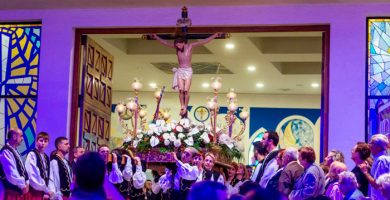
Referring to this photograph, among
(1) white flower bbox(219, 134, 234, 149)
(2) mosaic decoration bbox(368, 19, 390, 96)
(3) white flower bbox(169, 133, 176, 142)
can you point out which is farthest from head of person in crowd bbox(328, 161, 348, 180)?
(2) mosaic decoration bbox(368, 19, 390, 96)

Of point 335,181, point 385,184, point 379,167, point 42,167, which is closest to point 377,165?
point 379,167

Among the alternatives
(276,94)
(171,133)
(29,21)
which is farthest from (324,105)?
(276,94)

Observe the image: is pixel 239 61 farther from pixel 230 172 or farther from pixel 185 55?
pixel 230 172

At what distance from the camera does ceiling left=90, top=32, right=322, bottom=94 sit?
15336mm

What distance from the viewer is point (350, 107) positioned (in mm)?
11062

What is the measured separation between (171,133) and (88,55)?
2.54 meters

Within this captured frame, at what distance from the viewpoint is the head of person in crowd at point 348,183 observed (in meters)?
7.57

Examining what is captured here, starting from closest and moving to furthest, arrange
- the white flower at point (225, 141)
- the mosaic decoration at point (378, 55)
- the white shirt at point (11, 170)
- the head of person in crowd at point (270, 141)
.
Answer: the head of person in crowd at point (270, 141) < the white shirt at point (11, 170) < the white flower at point (225, 141) < the mosaic decoration at point (378, 55)

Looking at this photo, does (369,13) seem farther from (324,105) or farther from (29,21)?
(29,21)

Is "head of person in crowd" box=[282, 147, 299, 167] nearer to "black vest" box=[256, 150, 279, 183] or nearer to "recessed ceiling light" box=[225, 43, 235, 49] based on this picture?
"black vest" box=[256, 150, 279, 183]

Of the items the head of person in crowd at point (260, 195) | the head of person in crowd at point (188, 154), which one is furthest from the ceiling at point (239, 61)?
the head of person in crowd at point (260, 195)

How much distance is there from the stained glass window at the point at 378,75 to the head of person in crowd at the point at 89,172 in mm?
7454

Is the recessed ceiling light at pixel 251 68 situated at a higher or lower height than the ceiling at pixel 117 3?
lower

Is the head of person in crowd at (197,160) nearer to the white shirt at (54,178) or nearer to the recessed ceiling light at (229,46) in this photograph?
the white shirt at (54,178)
